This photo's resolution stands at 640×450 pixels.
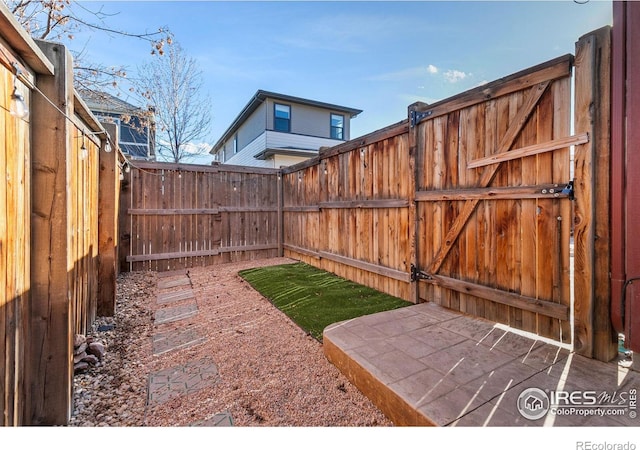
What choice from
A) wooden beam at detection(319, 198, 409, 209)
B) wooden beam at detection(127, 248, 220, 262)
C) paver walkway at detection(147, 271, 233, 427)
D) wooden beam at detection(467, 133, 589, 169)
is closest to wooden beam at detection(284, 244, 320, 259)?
wooden beam at detection(319, 198, 409, 209)

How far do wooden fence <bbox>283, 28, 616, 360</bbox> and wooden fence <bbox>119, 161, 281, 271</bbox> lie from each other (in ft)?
10.9

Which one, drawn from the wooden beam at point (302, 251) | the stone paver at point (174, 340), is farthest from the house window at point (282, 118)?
the stone paver at point (174, 340)

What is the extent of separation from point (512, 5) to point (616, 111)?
196cm

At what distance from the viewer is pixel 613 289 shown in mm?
1891

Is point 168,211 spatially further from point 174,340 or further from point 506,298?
point 506,298

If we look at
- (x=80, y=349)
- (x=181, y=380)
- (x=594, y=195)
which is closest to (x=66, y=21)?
(x=80, y=349)

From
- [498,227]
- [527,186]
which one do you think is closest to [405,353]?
[498,227]

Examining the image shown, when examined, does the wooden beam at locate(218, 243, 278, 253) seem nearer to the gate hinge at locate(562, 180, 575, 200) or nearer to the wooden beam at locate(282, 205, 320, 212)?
the wooden beam at locate(282, 205, 320, 212)

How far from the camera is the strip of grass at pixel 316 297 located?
10.3 ft

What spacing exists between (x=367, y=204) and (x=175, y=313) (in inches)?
116

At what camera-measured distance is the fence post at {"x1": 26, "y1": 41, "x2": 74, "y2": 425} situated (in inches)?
59.9

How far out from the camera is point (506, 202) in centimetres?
252

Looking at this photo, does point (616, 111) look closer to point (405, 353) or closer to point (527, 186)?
point (527, 186)

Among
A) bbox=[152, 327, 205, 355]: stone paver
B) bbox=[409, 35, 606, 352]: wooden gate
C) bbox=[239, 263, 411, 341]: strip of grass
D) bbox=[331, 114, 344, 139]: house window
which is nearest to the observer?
bbox=[409, 35, 606, 352]: wooden gate
